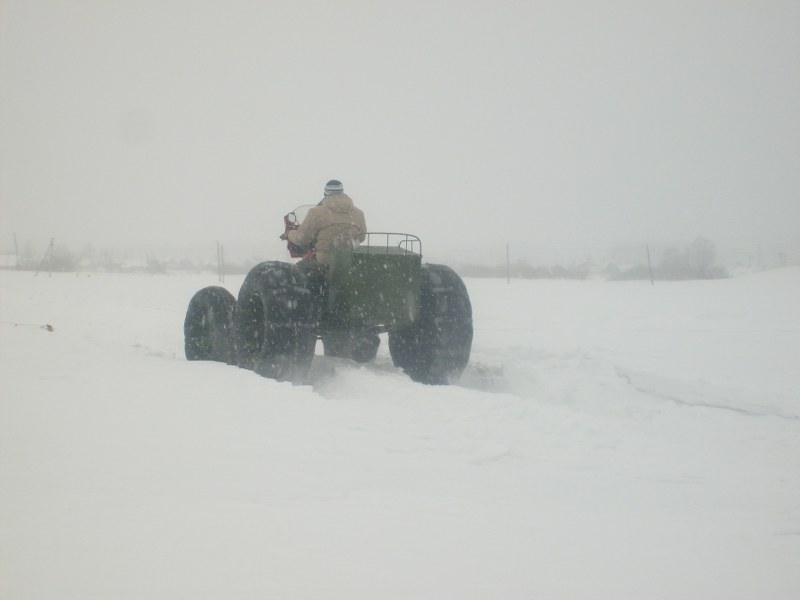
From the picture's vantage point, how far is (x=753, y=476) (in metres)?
4.03

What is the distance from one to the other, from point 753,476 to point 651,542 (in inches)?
65.0

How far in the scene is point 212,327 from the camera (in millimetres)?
7070

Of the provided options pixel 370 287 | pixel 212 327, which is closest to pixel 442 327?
pixel 370 287

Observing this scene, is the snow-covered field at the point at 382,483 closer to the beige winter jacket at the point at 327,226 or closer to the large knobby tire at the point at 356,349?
the large knobby tire at the point at 356,349

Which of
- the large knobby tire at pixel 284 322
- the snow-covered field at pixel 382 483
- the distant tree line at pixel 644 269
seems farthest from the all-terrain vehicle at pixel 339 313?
the distant tree line at pixel 644 269

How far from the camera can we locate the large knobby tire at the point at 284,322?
606 cm

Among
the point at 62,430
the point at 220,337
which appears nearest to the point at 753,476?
the point at 62,430

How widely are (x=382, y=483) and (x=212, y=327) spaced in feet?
14.1

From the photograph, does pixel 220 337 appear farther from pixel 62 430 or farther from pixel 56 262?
pixel 56 262

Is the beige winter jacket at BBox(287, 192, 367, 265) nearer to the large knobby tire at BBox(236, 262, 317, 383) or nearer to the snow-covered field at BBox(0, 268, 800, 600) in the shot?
the large knobby tire at BBox(236, 262, 317, 383)

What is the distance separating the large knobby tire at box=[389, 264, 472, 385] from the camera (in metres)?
6.82

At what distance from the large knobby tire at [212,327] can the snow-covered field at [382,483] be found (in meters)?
0.92

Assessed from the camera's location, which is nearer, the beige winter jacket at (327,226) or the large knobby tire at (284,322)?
the large knobby tire at (284,322)

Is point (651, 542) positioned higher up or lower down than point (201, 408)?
lower down
